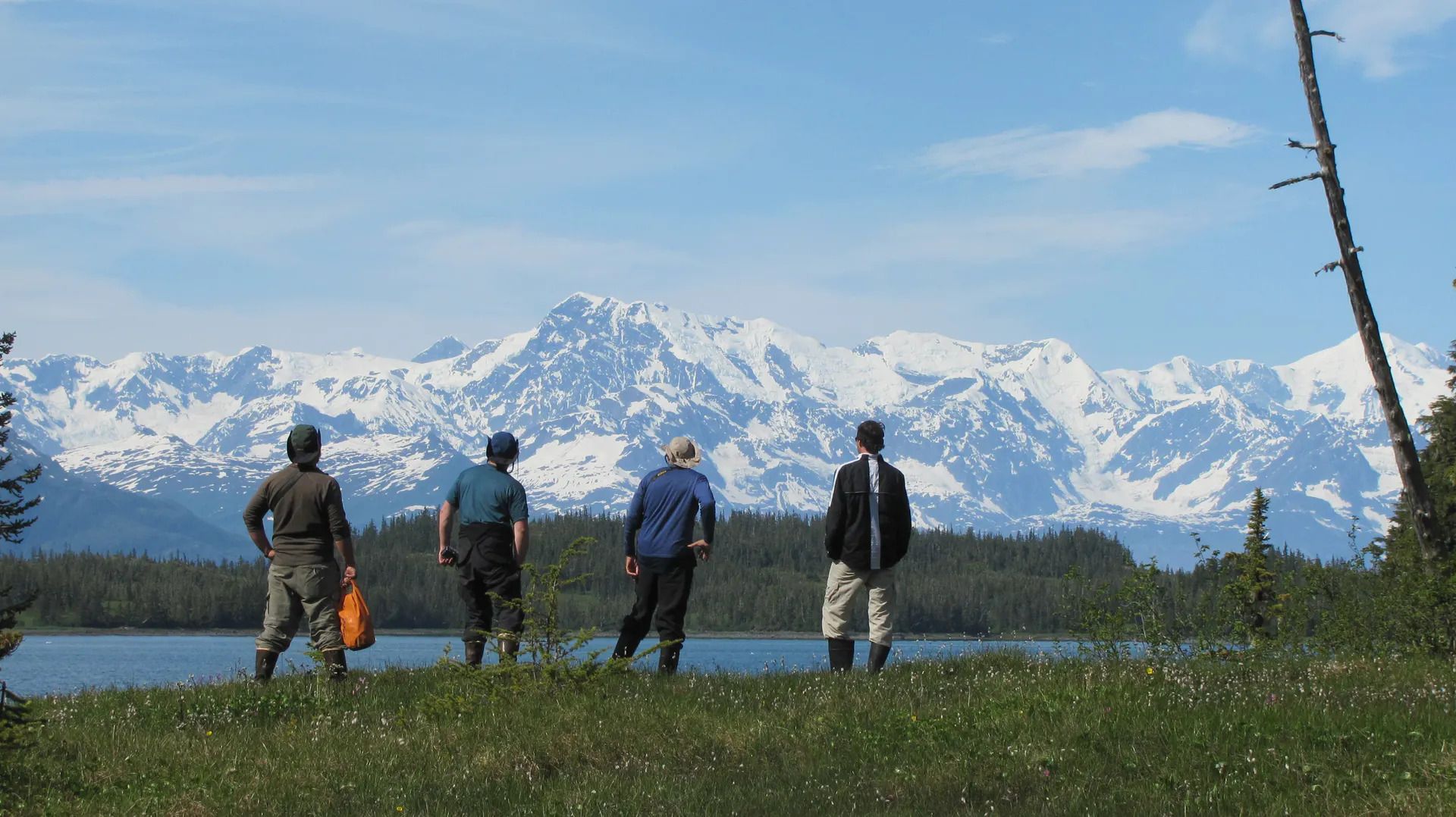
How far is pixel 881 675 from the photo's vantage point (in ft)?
45.9

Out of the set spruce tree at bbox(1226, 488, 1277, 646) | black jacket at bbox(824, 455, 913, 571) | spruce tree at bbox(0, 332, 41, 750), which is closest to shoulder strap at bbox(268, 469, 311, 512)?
spruce tree at bbox(0, 332, 41, 750)

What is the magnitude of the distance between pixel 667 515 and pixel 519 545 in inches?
69.5

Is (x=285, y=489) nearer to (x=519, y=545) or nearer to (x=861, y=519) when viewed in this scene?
(x=519, y=545)

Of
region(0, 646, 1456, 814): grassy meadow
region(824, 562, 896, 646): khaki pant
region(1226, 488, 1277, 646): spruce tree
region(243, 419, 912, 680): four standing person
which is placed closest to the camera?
region(0, 646, 1456, 814): grassy meadow

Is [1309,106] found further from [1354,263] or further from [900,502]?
[900,502]

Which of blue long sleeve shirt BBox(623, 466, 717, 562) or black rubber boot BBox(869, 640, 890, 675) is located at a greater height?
blue long sleeve shirt BBox(623, 466, 717, 562)

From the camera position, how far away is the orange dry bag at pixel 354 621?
48.5 feet

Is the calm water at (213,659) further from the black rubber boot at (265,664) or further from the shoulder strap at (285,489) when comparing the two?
the shoulder strap at (285,489)

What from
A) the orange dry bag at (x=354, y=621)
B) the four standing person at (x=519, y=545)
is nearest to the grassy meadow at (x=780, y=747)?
the orange dry bag at (x=354, y=621)

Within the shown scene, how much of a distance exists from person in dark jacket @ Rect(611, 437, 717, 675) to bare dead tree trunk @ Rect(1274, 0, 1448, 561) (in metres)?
8.37

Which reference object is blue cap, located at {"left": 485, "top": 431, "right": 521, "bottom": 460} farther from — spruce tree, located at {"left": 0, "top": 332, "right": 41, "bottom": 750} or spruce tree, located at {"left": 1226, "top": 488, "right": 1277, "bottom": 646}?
spruce tree, located at {"left": 1226, "top": 488, "right": 1277, "bottom": 646}

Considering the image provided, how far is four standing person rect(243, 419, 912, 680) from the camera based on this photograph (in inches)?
580

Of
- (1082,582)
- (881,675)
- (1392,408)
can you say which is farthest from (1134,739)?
(1392,408)

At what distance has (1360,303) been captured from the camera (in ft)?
58.8
